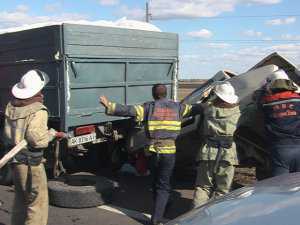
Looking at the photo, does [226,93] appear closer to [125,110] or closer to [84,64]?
[125,110]

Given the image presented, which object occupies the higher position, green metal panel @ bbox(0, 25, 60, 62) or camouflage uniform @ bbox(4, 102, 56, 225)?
green metal panel @ bbox(0, 25, 60, 62)

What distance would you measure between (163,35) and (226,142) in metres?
3.60

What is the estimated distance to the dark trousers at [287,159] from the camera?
6125 millimetres

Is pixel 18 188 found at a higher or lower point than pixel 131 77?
lower

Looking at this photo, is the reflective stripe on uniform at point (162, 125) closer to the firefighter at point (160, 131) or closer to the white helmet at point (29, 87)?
the firefighter at point (160, 131)

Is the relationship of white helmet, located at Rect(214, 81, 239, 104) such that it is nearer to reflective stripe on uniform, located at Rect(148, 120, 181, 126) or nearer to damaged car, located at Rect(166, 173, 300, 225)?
reflective stripe on uniform, located at Rect(148, 120, 181, 126)

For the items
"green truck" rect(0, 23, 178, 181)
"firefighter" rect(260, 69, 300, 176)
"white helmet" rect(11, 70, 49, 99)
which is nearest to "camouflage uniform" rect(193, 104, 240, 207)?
"firefighter" rect(260, 69, 300, 176)

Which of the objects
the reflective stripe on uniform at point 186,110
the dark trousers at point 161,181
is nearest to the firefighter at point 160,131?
the dark trousers at point 161,181

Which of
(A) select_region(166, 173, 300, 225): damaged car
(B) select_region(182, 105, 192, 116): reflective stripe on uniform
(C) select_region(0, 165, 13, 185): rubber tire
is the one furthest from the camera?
(C) select_region(0, 165, 13, 185): rubber tire

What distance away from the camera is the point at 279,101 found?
20.1 feet

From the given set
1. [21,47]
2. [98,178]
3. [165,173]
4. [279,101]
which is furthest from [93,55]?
[279,101]

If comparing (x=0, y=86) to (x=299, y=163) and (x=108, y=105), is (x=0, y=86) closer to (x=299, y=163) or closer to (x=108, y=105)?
(x=108, y=105)

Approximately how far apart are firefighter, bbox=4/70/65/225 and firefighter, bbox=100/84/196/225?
3.22 ft

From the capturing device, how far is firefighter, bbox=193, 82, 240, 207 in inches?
253
